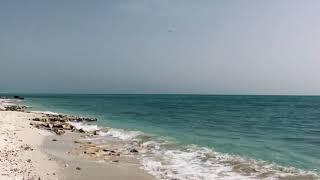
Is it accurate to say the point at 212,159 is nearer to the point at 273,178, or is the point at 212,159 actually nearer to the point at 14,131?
the point at 273,178

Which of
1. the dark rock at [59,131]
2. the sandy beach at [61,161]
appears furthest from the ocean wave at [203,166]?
the dark rock at [59,131]

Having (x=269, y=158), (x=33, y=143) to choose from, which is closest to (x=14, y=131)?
(x=33, y=143)

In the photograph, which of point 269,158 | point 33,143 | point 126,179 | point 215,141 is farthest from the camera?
point 215,141

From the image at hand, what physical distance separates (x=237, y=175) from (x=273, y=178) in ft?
5.81

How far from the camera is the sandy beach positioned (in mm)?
18625

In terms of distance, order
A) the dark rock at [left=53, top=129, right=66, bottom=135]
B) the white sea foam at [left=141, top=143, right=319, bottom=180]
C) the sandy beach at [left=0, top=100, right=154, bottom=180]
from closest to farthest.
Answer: the sandy beach at [left=0, top=100, right=154, bottom=180] < the white sea foam at [left=141, top=143, right=319, bottom=180] < the dark rock at [left=53, top=129, right=66, bottom=135]

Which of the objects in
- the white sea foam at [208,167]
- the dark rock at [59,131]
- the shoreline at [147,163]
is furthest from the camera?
the dark rock at [59,131]

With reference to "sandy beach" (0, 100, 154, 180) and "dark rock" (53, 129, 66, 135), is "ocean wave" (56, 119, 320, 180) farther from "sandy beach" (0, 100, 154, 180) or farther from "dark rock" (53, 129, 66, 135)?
"dark rock" (53, 129, 66, 135)

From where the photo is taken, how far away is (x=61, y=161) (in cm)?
2242

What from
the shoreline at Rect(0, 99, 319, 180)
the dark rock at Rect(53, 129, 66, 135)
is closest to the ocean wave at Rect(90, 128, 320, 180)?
the shoreline at Rect(0, 99, 319, 180)

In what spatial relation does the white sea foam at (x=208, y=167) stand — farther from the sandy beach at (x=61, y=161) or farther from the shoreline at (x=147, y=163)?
the sandy beach at (x=61, y=161)

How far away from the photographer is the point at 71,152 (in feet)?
85.0

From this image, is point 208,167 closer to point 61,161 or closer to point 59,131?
point 61,161

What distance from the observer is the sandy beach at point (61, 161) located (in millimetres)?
18625
